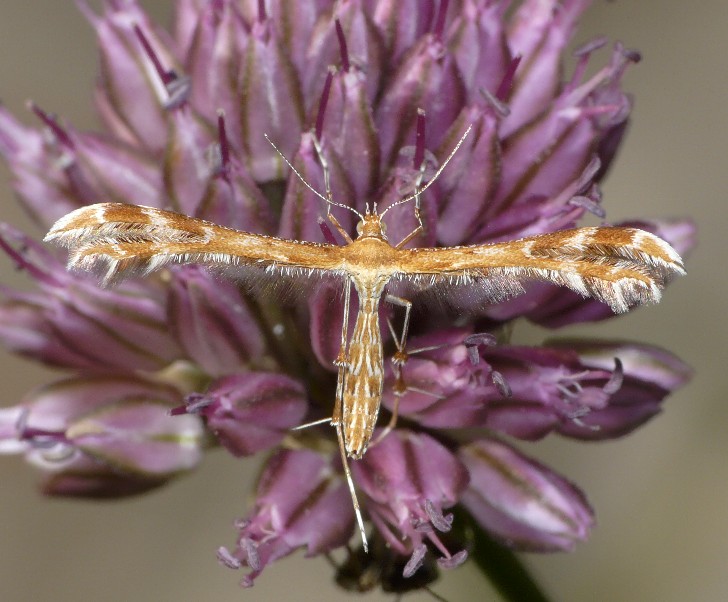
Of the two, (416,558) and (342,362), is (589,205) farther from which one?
(416,558)

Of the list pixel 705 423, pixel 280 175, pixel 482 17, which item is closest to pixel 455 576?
pixel 705 423

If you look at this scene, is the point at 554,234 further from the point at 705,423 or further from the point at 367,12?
the point at 705,423

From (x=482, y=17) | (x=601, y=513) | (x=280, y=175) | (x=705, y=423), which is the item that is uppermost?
(x=482, y=17)

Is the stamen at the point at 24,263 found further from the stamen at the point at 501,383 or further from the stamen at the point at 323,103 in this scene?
the stamen at the point at 501,383

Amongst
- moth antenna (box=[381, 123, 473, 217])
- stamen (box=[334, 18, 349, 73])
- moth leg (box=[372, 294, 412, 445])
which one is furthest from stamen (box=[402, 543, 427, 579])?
stamen (box=[334, 18, 349, 73])

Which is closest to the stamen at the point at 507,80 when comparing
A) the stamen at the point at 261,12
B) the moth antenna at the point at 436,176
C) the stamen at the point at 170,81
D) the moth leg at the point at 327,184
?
the moth antenna at the point at 436,176
